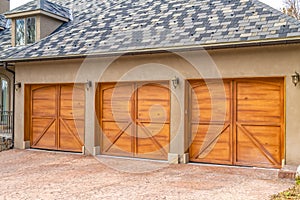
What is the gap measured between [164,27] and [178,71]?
1632mm

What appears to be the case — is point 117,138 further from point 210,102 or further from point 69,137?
point 210,102

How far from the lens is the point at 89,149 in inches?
397

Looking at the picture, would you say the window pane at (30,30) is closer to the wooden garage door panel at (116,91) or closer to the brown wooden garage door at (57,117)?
the brown wooden garage door at (57,117)

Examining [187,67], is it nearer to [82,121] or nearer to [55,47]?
[82,121]

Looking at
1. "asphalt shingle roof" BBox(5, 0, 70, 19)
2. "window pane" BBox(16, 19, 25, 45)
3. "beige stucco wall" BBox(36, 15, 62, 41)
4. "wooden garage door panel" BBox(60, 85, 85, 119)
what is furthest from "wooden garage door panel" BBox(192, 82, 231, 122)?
"window pane" BBox(16, 19, 25, 45)

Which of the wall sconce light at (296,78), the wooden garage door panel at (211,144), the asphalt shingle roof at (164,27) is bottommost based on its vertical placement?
the wooden garage door panel at (211,144)

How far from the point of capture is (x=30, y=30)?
1231 cm

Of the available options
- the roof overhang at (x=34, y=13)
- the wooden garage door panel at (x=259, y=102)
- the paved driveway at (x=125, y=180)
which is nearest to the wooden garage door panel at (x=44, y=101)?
the paved driveway at (x=125, y=180)

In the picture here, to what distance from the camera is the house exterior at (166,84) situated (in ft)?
26.2

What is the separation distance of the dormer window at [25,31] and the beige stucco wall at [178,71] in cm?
154

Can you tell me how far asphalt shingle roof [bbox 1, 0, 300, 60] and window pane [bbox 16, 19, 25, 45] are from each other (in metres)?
1.32

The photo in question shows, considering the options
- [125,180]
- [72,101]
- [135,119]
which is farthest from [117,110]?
[125,180]

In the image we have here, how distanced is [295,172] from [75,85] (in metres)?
6.66

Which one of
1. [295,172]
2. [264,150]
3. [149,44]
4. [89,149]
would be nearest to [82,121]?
[89,149]
